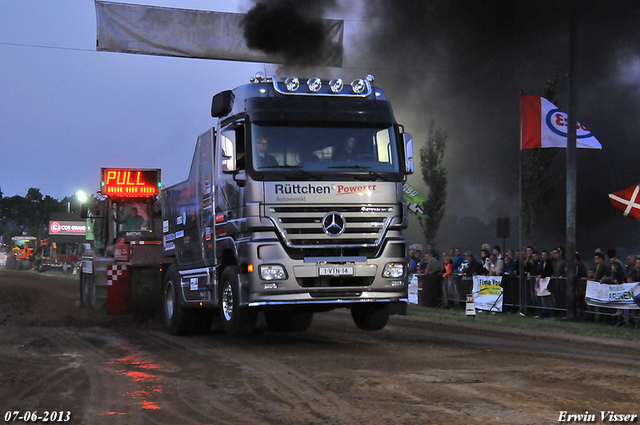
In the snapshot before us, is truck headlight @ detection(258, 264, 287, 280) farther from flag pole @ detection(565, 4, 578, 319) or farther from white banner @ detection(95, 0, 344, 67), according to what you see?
flag pole @ detection(565, 4, 578, 319)

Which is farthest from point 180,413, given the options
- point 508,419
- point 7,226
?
point 7,226

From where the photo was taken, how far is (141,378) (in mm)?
8430

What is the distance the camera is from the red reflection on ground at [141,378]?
7090 mm

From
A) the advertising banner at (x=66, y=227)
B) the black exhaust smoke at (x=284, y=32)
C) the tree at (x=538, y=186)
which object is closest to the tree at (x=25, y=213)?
the advertising banner at (x=66, y=227)

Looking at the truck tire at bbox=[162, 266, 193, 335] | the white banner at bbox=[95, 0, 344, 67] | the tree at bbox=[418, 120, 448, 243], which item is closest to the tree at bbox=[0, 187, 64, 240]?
the tree at bbox=[418, 120, 448, 243]

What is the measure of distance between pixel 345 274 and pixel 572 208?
9.34 meters

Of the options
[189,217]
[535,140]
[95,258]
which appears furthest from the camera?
[535,140]

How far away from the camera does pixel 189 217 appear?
1295 cm

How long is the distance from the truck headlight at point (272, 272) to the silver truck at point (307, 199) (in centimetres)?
1

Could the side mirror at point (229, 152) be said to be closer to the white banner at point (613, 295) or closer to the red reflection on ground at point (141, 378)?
the red reflection on ground at point (141, 378)

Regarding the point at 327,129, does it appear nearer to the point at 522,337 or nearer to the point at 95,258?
the point at 522,337

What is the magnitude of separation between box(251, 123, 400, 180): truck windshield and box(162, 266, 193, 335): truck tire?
4.05 m

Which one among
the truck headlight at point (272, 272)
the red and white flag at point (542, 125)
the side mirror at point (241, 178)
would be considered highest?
the red and white flag at point (542, 125)

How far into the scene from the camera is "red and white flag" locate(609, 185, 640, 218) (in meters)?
17.0
